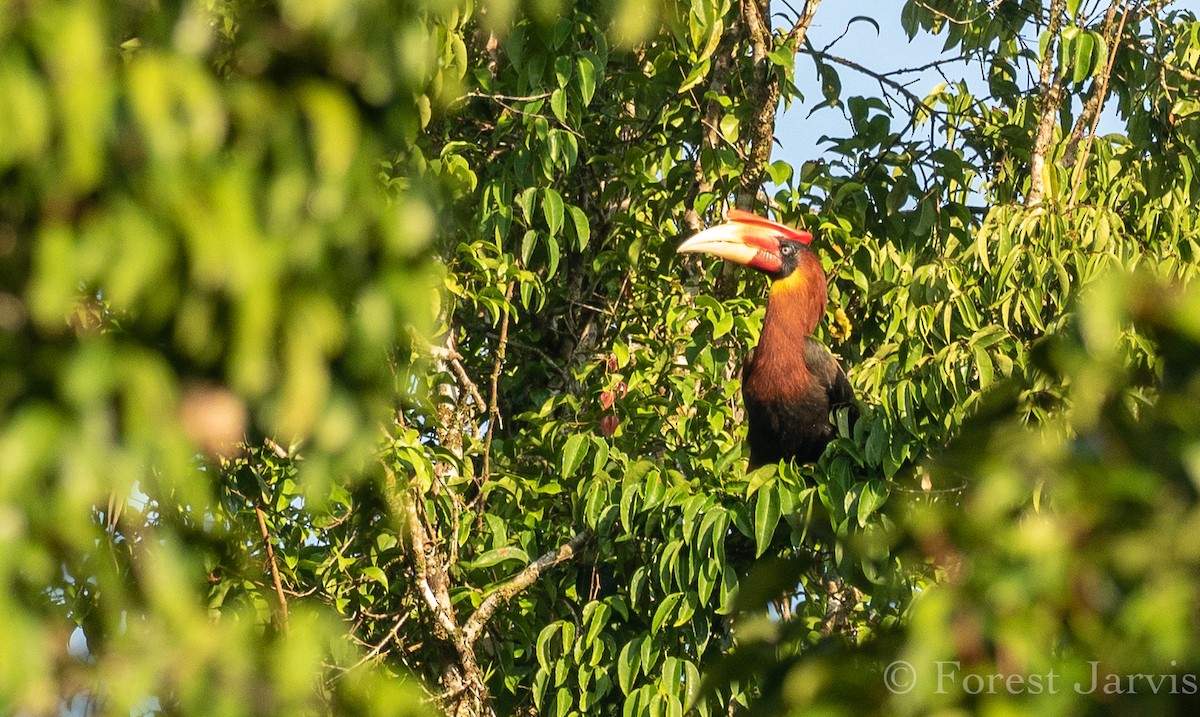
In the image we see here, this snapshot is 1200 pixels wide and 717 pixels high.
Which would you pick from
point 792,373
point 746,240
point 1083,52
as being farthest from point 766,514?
point 792,373

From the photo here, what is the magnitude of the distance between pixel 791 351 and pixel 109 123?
3816 millimetres

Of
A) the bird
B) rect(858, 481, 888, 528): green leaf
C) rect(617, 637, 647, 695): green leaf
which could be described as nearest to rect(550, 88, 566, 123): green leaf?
rect(858, 481, 888, 528): green leaf

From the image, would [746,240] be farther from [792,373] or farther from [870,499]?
[870,499]

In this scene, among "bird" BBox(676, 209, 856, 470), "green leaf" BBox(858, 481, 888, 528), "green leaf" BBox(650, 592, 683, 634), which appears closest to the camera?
"green leaf" BBox(858, 481, 888, 528)

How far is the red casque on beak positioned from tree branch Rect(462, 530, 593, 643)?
0.81m

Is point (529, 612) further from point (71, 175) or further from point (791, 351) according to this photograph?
point (71, 175)

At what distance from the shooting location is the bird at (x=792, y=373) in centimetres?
424

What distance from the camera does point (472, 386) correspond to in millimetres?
3535

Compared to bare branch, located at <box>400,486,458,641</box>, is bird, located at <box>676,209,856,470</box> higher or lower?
higher

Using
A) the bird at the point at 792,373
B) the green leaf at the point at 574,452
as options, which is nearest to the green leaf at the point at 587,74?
the green leaf at the point at 574,452

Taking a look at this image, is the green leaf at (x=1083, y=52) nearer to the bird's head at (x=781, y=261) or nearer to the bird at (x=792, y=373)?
the bird's head at (x=781, y=261)

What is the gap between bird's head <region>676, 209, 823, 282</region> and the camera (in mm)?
3646

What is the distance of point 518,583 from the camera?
10.4 ft

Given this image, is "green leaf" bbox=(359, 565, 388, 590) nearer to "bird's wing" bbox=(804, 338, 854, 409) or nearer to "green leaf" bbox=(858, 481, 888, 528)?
"green leaf" bbox=(858, 481, 888, 528)
